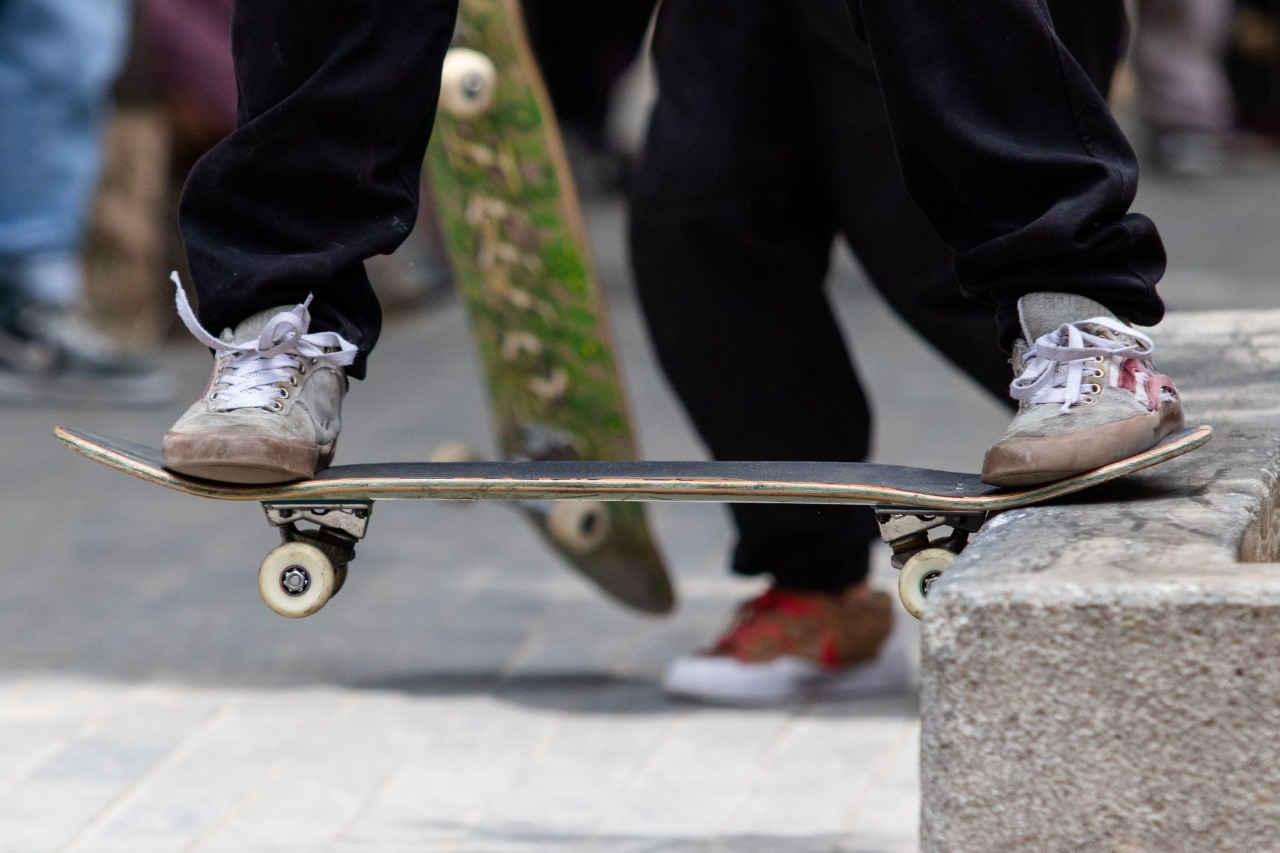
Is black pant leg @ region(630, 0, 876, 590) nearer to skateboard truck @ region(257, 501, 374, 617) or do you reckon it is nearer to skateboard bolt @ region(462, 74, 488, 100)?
skateboard bolt @ region(462, 74, 488, 100)

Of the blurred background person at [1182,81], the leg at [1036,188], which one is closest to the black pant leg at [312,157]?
the leg at [1036,188]

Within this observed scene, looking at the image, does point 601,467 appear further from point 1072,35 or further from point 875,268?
point 1072,35

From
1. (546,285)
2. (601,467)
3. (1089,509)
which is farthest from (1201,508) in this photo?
(546,285)

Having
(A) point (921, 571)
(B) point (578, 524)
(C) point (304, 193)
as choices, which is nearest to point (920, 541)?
(A) point (921, 571)

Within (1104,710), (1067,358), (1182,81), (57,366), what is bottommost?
(1104,710)

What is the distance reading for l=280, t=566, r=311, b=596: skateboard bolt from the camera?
2.25 meters

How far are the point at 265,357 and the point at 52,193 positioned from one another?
3.63 metres

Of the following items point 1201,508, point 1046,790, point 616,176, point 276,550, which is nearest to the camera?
point 1046,790

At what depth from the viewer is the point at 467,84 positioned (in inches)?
130

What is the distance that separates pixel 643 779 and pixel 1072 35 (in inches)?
50.1

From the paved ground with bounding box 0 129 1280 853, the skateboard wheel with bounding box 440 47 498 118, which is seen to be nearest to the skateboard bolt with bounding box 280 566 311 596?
the paved ground with bounding box 0 129 1280 853

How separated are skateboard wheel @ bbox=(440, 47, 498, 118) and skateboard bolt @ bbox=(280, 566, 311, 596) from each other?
1.26 m

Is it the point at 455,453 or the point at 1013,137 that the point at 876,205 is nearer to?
the point at 1013,137

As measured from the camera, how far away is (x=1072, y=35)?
9.30 feet
